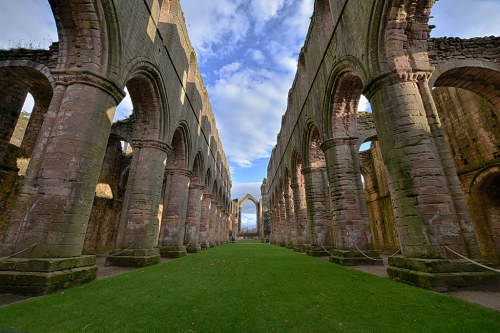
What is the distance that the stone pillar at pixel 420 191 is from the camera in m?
3.88

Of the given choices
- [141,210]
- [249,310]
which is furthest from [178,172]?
[249,310]

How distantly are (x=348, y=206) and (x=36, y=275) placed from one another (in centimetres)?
814

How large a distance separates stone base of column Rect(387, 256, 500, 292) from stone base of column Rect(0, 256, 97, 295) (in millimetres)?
6524

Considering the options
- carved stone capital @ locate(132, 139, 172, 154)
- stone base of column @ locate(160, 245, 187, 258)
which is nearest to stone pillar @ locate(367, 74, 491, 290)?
carved stone capital @ locate(132, 139, 172, 154)

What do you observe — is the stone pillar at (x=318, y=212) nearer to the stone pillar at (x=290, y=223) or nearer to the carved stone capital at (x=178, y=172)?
the stone pillar at (x=290, y=223)

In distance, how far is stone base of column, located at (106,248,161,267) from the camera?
689cm

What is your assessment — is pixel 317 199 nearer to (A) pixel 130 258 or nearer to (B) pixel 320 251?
(B) pixel 320 251

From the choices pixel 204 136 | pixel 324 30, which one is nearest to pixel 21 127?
pixel 204 136

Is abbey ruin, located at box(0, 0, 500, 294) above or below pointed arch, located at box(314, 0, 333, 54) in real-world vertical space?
below

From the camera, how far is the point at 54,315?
8.73 feet

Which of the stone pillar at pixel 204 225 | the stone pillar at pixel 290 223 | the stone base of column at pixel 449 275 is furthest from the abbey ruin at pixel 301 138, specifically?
the stone pillar at pixel 290 223

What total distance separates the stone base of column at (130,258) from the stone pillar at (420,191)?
23.1 ft

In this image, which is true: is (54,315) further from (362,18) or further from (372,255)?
(362,18)

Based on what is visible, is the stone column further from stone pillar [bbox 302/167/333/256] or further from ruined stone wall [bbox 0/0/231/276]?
stone pillar [bbox 302/167/333/256]
